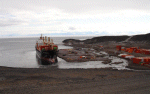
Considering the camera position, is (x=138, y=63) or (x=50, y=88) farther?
(x=138, y=63)

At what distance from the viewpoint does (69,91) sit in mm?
9164

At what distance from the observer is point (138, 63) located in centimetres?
2066

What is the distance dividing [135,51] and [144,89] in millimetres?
26244

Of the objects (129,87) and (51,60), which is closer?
(129,87)

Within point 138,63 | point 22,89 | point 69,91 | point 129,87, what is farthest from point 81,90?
point 138,63

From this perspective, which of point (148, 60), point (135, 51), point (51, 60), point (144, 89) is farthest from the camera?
point (135, 51)

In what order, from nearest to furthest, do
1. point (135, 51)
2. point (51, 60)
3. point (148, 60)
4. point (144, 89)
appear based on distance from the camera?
point (144, 89) → point (148, 60) → point (51, 60) → point (135, 51)

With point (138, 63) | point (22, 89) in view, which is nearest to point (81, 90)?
point (22, 89)

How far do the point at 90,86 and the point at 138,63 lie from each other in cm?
1397

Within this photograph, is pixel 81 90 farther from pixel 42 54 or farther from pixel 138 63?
pixel 42 54

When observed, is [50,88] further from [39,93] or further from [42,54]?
[42,54]

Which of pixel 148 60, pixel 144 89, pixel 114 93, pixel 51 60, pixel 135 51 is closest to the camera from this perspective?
pixel 114 93

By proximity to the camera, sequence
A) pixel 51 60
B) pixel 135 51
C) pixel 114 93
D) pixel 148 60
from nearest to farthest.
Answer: pixel 114 93 < pixel 148 60 < pixel 51 60 < pixel 135 51

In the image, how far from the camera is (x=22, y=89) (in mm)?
9656
